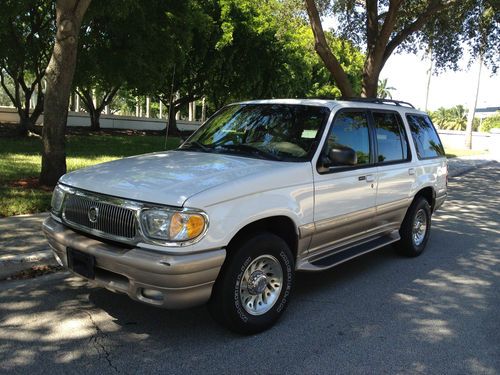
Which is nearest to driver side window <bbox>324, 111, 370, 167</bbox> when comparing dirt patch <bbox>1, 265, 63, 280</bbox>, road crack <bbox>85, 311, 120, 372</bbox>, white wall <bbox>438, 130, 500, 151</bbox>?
road crack <bbox>85, 311, 120, 372</bbox>

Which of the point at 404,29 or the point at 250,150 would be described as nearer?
Result: the point at 250,150

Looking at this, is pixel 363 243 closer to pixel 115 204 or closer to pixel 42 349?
pixel 115 204

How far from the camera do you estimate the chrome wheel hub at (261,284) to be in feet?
13.0

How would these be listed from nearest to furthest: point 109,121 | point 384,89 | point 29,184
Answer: point 29,184, point 109,121, point 384,89

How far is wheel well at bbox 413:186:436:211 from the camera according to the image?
658cm

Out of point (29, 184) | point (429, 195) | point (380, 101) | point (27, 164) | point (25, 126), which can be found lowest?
point (29, 184)

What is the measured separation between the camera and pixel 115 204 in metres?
3.72

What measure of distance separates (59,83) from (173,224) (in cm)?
594

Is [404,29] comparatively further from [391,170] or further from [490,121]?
[490,121]

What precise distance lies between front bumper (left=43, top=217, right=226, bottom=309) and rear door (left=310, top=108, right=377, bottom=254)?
1.33 metres

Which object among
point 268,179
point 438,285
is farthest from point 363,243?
point 268,179

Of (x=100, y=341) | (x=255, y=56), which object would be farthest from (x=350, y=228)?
(x=255, y=56)

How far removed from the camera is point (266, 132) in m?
4.95

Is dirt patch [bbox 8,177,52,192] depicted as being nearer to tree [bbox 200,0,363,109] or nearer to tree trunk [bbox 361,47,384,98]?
tree trunk [bbox 361,47,384,98]
